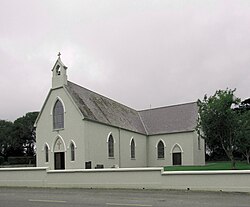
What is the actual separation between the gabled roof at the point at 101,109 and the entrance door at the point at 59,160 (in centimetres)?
542

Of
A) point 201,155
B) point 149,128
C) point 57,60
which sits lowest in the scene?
point 201,155

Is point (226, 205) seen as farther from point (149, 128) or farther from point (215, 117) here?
point (149, 128)

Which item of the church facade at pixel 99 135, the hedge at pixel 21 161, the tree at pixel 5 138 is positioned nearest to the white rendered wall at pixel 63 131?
the church facade at pixel 99 135

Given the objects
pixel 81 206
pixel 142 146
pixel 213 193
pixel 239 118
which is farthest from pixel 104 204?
pixel 142 146

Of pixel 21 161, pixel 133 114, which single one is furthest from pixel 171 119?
pixel 21 161

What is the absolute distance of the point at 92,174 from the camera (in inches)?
807

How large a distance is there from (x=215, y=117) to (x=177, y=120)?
76.8 ft

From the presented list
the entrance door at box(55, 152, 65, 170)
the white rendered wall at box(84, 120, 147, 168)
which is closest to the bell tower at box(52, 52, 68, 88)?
the white rendered wall at box(84, 120, 147, 168)

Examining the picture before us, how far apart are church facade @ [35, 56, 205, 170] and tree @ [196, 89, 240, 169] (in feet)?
39.5

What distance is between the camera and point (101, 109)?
43.0 meters

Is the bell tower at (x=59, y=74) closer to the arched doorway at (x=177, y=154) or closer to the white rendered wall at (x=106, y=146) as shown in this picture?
the white rendered wall at (x=106, y=146)

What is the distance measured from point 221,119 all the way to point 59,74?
19.2 metres

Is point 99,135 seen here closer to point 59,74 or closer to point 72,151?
point 72,151

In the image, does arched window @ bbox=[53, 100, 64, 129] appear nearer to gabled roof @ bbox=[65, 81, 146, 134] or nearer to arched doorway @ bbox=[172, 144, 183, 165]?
gabled roof @ bbox=[65, 81, 146, 134]
